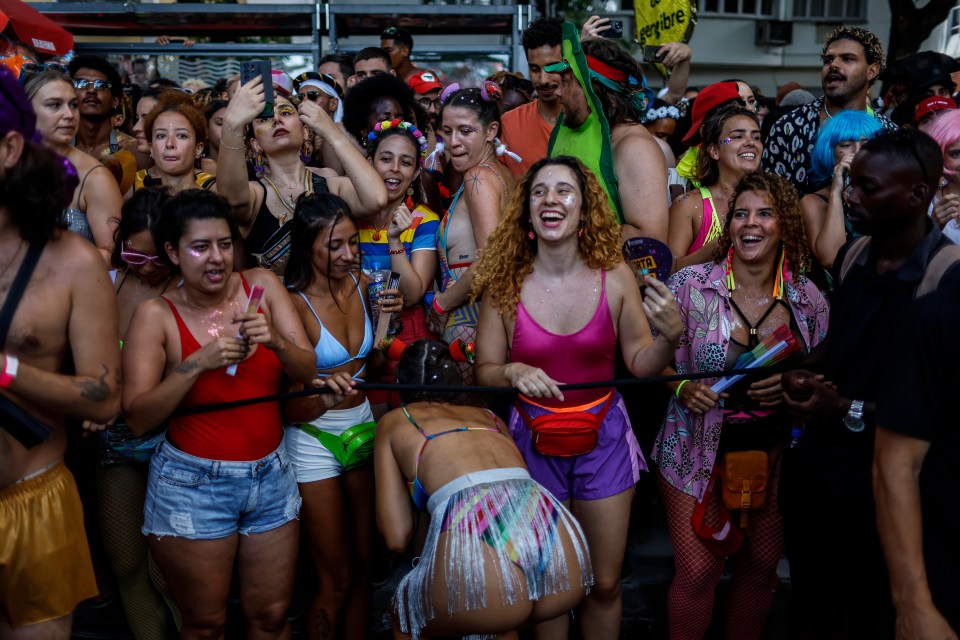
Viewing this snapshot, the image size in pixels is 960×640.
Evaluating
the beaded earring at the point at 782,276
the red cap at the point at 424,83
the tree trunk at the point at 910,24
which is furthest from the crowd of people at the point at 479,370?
the tree trunk at the point at 910,24

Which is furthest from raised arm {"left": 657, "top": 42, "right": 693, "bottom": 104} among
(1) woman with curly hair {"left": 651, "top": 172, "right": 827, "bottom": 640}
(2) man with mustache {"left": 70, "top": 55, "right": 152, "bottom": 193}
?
(2) man with mustache {"left": 70, "top": 55, "right": 152, "bottom": 193}

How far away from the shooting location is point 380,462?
134 inches

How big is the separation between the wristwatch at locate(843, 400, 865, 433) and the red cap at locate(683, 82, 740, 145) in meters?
2.61

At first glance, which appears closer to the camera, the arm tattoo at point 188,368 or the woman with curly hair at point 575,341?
the arm tattoo at point 188,368

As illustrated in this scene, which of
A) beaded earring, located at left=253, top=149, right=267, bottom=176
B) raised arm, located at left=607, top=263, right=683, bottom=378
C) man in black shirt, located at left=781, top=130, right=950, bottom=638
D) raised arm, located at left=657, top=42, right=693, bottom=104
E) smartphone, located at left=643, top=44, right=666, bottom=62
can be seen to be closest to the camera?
man in black shirt, located at left=781, top=130, right=950, bottom=638

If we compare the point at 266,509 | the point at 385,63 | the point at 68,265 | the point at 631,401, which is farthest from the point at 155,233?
the point at 385,63

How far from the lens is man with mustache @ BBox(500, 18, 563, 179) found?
14.9 feet

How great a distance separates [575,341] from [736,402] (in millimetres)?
829

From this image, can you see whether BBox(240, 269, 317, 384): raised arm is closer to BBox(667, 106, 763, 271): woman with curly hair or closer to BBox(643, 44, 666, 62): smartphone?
BBox(667, 106, 763, 271): woman with curly hair

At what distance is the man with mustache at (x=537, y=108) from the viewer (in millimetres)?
4539

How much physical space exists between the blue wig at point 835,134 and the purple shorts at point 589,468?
2039 millimetres

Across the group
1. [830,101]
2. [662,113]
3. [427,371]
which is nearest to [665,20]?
[662,113]

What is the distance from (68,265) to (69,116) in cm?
172

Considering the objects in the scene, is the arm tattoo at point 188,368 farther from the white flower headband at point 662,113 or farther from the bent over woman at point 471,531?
the white flower headband at point 662,113
